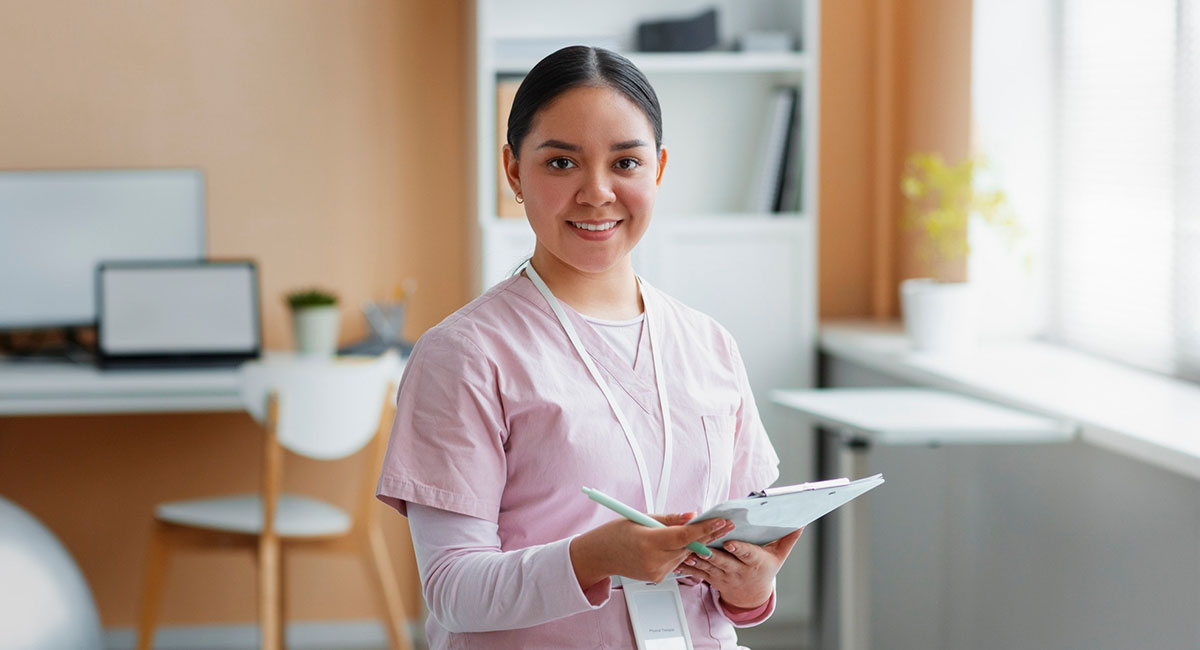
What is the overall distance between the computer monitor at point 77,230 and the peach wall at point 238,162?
6cm

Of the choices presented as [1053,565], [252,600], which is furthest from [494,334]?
[252,600]

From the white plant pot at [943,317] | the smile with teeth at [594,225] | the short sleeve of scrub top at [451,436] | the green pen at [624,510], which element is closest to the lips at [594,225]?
the smile with teeth at [594,225]

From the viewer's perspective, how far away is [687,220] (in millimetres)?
3127

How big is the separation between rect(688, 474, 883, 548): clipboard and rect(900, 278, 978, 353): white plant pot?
163 cm

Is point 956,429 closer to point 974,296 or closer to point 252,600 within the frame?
point 974,296

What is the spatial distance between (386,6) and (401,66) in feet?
0.56

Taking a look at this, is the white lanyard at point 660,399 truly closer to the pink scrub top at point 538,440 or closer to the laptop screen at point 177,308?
the pink scrub top at point 538,440

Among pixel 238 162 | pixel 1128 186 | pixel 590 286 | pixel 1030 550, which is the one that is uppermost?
pixel 238 162

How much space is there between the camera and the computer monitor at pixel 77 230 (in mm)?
3457

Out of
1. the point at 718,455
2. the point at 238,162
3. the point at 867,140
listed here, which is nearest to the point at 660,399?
the point at 718,455

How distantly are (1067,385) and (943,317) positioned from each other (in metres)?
0.44

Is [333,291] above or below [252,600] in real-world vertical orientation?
above

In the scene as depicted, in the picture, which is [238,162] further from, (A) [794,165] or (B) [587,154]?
(B) [587,154]

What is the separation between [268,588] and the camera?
2.94 m
